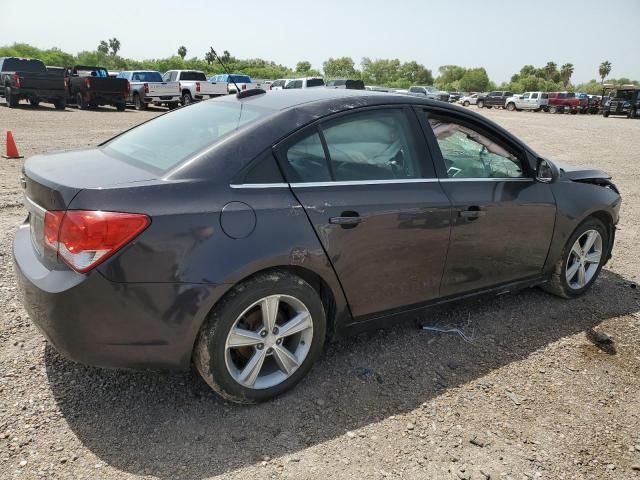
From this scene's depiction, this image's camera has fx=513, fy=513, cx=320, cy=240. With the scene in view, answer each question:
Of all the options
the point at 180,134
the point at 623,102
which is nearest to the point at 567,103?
the point at 623,102

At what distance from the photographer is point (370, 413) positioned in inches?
110

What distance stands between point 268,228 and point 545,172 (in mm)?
2382

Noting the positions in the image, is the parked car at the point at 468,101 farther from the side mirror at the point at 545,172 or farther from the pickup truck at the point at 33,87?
the side mirror at the point at 545,172

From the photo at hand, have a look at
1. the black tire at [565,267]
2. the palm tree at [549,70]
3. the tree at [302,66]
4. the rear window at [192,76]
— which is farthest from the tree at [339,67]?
the black tire at [565,267]

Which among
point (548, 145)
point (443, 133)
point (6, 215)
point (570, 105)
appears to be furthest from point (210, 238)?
point (570, 105)

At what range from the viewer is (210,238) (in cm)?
243

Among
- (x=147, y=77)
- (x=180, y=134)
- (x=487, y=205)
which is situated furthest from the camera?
(x=147, y=77)

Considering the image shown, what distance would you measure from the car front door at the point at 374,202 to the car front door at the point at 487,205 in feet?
0.42

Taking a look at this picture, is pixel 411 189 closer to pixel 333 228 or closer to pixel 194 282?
pixel 333 228

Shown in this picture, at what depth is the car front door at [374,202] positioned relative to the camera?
9.21ft

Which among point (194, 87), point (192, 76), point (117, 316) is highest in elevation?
point (192, 76)

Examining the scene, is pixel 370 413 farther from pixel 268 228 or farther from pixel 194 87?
pixel 194 87

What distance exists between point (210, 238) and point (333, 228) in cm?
69

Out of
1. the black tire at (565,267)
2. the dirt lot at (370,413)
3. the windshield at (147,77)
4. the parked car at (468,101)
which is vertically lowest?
the parked car at (468,101)
